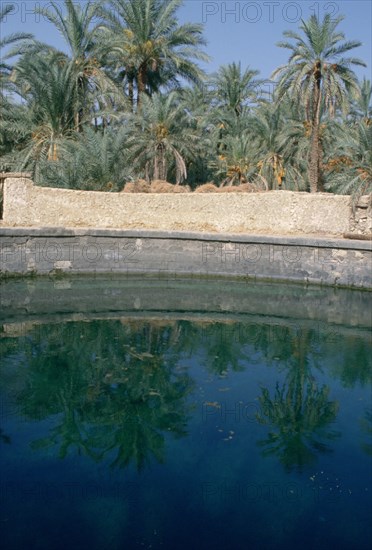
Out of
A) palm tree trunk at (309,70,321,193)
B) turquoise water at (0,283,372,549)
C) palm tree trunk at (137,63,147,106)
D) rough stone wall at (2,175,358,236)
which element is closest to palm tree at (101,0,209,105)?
palm tree trunk at (137,63,147,106)

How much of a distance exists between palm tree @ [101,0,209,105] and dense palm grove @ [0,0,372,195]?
4 centimetres

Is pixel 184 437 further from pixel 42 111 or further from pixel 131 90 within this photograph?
pixel 131 90

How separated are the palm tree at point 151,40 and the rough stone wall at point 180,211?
27.4 feet

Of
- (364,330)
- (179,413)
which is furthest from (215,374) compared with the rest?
(364,330)

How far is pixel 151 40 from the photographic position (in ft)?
72.8

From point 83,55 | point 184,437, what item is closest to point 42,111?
point 83,55

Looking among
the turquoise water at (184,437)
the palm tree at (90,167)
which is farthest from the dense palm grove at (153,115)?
the turquoise water at (184,437)

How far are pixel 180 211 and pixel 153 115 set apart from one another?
16.5 feet

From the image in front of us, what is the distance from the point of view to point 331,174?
76.1 ft

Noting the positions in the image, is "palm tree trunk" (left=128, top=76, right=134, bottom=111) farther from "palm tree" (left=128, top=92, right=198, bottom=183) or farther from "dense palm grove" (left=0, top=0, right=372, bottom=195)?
"palm tree" (left=128, top=92, right=198, bottom=183)

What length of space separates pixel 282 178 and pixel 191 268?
9999 mm

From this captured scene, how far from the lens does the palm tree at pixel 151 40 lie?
21.7 metres

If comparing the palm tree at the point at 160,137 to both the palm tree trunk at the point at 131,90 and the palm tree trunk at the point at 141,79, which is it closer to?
the palm tree trunk at the point at 141,79

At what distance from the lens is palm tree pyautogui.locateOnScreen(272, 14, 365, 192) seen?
1898 cm
